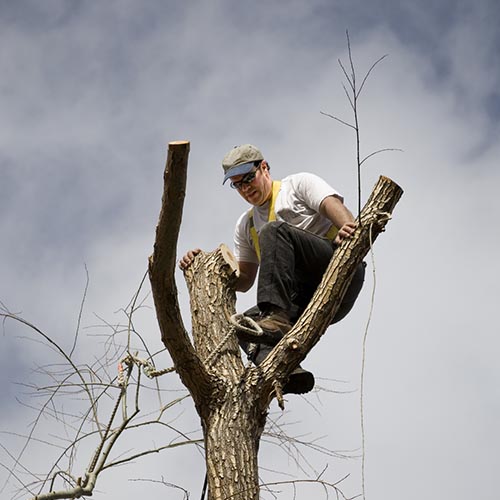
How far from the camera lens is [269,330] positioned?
4066 millimetres

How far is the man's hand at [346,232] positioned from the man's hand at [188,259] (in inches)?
33.8

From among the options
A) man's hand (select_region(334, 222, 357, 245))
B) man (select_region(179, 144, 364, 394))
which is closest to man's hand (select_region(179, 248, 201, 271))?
man (select_region(179, 144, 364, 394))

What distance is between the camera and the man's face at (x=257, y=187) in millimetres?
4641

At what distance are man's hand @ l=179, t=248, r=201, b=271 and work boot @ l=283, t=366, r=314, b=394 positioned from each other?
34.2 inches

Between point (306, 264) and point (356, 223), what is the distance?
17.3 inches

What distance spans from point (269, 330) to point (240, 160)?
1.03m

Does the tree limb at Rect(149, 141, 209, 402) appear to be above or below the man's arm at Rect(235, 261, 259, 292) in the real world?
below

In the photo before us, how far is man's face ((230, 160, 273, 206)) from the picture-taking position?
4641 mm

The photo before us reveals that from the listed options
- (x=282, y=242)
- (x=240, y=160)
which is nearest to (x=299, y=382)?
(x=282, y=242)

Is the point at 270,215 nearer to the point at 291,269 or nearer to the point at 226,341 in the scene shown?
the point at 291,269

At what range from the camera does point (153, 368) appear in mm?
4023

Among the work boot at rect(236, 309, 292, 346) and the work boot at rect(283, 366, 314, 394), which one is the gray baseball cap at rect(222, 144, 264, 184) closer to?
the work boot at rect(236, 309, 292, 346)

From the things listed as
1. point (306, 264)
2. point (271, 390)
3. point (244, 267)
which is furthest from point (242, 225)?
point (271, 390)

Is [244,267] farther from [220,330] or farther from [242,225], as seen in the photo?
[220,330]
